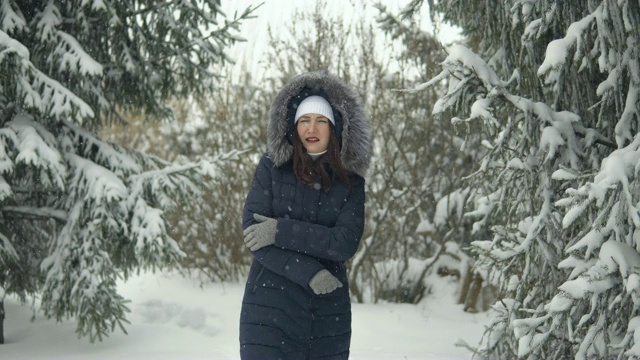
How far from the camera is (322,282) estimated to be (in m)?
3.02

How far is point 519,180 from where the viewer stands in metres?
4.63

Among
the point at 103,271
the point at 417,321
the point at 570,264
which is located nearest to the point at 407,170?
the point at 417,321

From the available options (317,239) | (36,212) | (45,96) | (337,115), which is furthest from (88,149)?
(317,239)

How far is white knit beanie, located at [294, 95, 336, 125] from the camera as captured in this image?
10.5 feet

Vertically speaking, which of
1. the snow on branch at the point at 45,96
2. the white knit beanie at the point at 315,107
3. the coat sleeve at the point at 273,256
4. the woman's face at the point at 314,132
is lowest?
the coat sleeve at the point at 273,256

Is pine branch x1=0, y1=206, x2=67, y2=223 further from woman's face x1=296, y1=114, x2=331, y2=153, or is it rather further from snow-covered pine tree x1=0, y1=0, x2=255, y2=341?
woman's face x1=296, y1=114, x2=331, y2=153

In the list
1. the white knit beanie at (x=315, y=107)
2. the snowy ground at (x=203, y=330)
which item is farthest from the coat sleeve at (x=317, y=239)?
the snowy ground at (x=203, y=330)

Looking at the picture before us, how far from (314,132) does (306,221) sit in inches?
15.4

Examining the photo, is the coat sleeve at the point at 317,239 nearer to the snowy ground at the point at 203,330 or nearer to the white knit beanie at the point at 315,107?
the white knit beanie at the point at 315,107

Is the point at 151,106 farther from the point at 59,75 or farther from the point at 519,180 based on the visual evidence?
the point at 519,180

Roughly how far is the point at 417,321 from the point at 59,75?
492 cm

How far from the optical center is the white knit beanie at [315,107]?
3209 mm

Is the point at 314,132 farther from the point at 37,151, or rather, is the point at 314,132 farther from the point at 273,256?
the point at 37,151

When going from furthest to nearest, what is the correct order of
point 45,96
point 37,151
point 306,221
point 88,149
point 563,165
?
point 88,149
point 45,96
point 37,151
point 563,165
point 306,221
